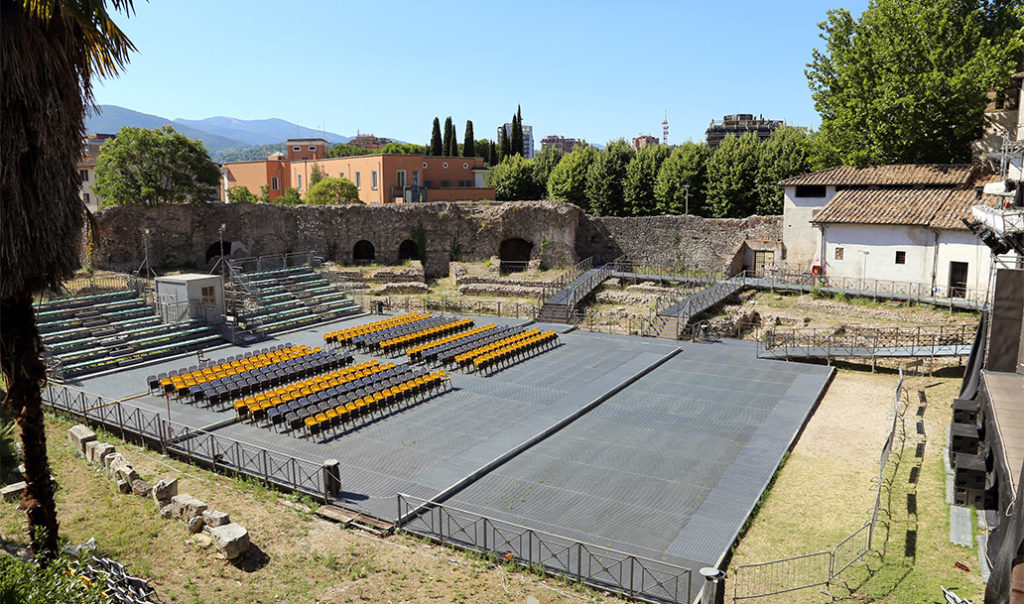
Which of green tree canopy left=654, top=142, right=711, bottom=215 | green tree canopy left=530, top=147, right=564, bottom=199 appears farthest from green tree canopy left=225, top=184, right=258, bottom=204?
green tree canopy left=654, top=142, right=711, bottom=215

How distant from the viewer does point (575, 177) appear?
53.8 metres

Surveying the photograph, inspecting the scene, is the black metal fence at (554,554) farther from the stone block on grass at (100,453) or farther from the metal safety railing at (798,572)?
the stone block on grass at (100,453)

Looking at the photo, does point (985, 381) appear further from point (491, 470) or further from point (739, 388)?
point (491, 470)

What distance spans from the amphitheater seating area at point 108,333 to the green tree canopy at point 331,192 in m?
A: 25.9

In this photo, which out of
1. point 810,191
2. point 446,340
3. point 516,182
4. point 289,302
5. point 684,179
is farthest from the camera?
point 516,182

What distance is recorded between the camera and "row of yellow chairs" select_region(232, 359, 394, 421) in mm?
19938

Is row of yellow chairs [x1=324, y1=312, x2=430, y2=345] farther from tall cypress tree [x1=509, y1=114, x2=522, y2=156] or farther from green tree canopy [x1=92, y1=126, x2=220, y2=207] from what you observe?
tall cypress tree [x1=509, y1=114, x2=522, y2=156]

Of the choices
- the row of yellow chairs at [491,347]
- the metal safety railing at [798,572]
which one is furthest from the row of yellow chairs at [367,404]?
the metal safety railing at [798,572]

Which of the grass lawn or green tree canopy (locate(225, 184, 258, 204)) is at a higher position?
green tree canopy (locate(225, 184, 258, 204))

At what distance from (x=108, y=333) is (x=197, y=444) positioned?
482 inches

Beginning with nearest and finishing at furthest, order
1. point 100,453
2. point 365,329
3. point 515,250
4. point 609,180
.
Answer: point 100,453 < point 365,329 < point 515,250 < point 609,180

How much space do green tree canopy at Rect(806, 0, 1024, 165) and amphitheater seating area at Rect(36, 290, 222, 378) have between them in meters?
36.4

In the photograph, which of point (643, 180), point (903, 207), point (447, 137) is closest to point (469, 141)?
point (447, 137)

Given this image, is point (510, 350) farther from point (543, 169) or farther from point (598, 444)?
point (543, 169)
